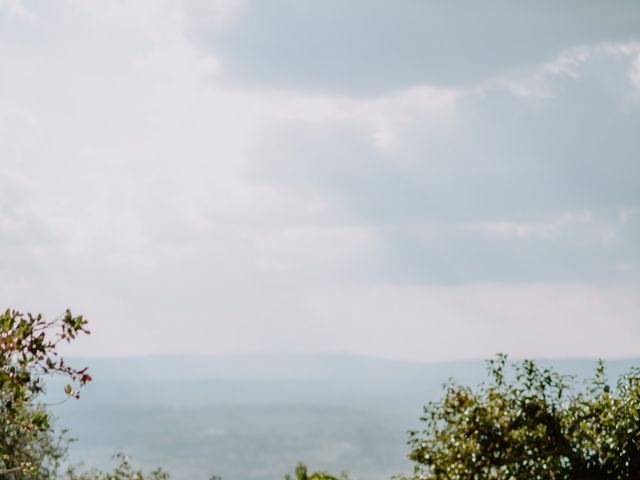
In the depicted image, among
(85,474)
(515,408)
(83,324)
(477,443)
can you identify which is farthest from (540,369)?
(85,474)

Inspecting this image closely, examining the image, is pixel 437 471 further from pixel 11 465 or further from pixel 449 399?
pixel 11 465

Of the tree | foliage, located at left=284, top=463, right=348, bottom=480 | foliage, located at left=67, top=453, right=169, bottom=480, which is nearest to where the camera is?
the tree

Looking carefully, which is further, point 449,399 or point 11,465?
point 11,465

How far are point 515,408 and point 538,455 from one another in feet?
6.57

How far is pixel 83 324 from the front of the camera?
13016mm

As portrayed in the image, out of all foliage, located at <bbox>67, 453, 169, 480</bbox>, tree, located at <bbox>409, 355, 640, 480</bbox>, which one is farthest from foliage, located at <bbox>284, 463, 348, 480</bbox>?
tree, located at <bbox>409, 355, 640, 480</bbox>

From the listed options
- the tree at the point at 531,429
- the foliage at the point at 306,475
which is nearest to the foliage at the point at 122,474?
the foliage at the point at 306,475

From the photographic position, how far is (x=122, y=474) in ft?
154

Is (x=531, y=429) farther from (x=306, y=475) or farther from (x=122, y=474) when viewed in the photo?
(x=122, y=474)

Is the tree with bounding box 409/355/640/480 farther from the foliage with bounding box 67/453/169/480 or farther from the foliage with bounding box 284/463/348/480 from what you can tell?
the foliage with bounding box 67/453/169/480

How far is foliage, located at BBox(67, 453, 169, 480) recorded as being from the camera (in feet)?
154

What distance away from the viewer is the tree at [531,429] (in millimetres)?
26891

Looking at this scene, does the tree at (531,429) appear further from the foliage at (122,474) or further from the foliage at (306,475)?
the foliage at (122,474)

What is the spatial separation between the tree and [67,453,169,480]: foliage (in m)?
22.6
